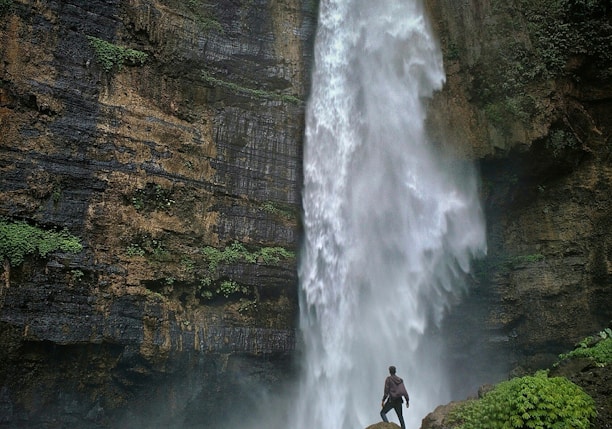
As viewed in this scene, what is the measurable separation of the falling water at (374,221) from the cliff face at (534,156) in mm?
646

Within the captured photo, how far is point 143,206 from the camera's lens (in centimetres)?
1038

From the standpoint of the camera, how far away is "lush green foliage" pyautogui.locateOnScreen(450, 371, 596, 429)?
5.85 metres

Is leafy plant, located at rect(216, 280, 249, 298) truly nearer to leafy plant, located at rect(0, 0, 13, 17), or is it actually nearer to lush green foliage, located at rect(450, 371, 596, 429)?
lush green foliage, located at rect(450, 371, 596, 429)

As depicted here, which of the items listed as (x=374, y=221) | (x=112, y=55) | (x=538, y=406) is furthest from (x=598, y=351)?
(x=112, y=55)

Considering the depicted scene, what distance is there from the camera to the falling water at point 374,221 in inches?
446

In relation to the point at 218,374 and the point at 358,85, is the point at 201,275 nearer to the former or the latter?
the point at 218,374

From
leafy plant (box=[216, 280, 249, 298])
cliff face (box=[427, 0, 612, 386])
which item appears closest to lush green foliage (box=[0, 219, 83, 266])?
leafy plant (box=[216, 280, 249, 298])

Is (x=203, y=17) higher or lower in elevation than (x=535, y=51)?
higher

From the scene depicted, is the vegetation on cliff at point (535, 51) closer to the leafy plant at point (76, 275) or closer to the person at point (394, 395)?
the person at point (394, 395)

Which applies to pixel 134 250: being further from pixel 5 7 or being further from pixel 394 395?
pixel 394 395

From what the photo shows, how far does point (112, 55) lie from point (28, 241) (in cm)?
457

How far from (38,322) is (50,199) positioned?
2.37 meters

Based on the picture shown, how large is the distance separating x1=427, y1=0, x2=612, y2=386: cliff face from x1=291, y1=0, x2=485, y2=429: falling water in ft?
2.12

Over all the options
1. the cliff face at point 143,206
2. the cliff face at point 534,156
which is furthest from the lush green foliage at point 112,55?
the cliff face at point 534,156
